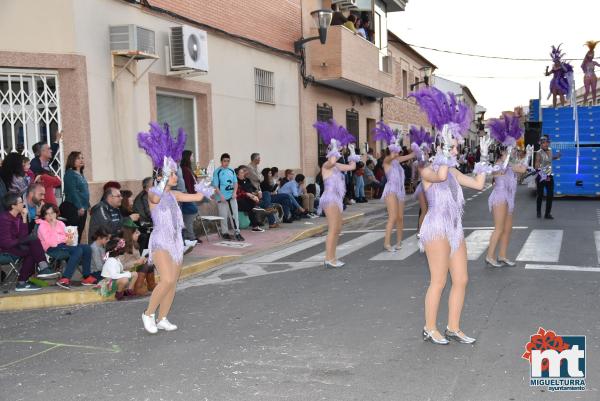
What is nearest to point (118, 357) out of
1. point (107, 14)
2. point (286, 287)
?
point (286, 287)

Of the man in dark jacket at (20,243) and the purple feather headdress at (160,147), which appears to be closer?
the purple feather headdress at (160,147)

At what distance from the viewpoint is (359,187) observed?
2152cm

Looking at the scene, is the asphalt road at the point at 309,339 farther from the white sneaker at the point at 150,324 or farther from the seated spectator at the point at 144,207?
the seated spectator at the point at 144,207

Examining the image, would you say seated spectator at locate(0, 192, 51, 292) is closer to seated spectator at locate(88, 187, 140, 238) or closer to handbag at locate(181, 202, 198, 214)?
seated spectator at locate(88, 187, 140, 238)

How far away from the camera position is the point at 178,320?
6.68 meters

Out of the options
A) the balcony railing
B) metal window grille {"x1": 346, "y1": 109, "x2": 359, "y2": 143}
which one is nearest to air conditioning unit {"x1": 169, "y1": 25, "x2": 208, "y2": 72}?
the balcony railing

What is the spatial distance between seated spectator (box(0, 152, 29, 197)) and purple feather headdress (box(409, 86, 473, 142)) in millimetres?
5947

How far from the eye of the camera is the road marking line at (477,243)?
10.1 metres

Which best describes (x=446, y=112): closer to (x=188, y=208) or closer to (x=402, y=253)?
(x=402, y=253)

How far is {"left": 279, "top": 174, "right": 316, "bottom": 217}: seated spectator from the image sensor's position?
16.2 m

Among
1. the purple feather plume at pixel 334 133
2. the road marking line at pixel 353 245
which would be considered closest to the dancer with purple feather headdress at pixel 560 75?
the road marking line at pixel 353 245

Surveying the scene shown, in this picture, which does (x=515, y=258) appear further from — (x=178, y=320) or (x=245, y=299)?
(x=178, y=320)

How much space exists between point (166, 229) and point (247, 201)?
26.4 ft

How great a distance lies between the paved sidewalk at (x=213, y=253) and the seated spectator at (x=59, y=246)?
10.7 inches
